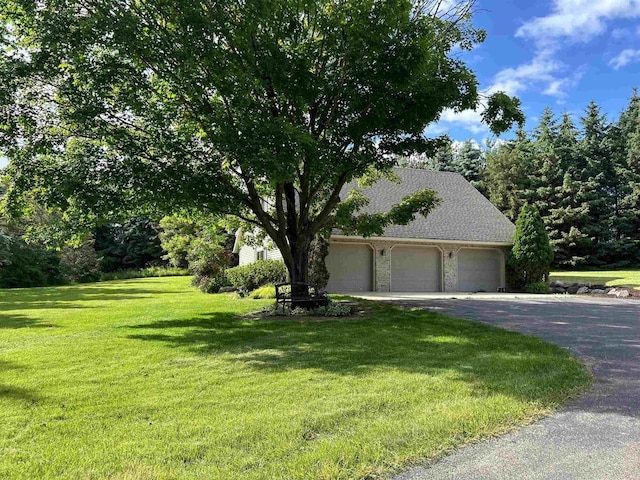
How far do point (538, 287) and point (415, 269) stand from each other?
5.02m

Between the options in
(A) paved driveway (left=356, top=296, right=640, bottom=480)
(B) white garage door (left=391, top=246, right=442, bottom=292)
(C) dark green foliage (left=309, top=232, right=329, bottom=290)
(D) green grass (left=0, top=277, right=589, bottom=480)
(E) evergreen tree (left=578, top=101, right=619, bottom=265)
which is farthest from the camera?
(E) evergreen tree (left=578, top=101, right=619, bottom=265)

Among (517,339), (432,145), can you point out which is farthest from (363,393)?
(432,145)

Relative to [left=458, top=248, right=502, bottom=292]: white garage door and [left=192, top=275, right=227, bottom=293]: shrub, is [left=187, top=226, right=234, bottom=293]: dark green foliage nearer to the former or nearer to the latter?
[left=192, top=275, right=227, bottom=293]: shrub

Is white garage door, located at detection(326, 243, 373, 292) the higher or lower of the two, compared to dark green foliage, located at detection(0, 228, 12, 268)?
lower

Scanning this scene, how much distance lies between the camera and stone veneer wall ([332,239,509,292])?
19109mm

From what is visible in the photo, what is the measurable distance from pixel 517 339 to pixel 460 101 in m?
5.51

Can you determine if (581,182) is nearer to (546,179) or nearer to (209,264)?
(546,179)

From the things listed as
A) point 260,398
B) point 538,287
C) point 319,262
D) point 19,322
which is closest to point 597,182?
point 538,287

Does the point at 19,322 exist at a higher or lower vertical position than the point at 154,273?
lower

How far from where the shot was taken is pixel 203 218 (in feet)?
44.8

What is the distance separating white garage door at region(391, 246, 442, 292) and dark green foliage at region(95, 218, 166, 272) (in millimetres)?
27801

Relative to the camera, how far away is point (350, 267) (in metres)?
18.9

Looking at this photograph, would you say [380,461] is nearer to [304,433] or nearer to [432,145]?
[304,433]

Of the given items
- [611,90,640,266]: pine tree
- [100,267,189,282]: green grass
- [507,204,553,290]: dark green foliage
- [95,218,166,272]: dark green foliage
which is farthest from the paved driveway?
[95,218,166,272]: dark green foliage
